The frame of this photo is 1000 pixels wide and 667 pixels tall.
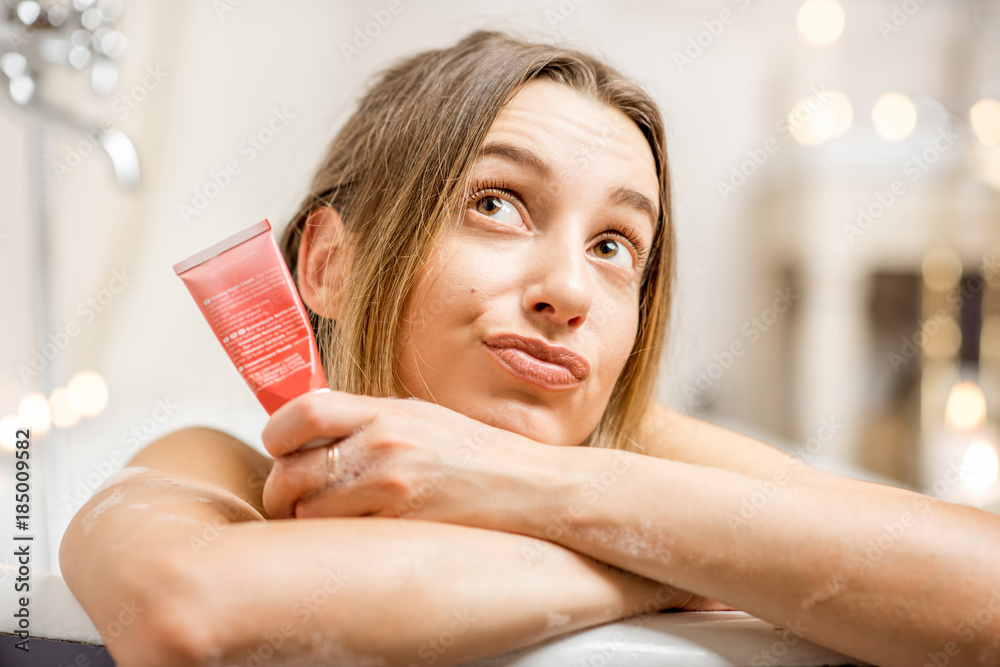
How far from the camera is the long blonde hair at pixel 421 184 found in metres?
0.64

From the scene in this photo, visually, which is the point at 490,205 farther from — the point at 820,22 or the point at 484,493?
the point at 820,22

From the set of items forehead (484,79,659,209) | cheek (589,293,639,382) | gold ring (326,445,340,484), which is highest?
forehead (484,79,659,209)

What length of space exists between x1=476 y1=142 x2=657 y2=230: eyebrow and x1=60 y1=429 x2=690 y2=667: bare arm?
1.06 feet

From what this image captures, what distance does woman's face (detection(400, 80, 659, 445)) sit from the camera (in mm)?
578

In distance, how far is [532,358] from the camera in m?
0.57

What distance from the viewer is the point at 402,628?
15.2 inches

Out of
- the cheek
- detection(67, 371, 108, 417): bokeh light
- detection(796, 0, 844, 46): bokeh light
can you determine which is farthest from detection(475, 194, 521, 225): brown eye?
detection(796, 0, 844, 46): bokeh light

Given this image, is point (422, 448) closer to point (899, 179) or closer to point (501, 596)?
point (501, 596)

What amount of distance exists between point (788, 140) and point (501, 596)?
90.1 inches

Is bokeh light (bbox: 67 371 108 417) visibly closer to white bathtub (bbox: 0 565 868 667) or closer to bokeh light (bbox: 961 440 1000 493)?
white bathtub (bbox: 0 565 868 667)

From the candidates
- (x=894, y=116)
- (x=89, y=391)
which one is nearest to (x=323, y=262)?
(x=89, y=391)

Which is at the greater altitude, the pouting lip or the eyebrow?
the eyebrow

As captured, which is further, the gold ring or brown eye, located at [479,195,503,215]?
brown eye, located at [479,195,503,215]

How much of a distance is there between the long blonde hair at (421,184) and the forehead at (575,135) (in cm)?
2
